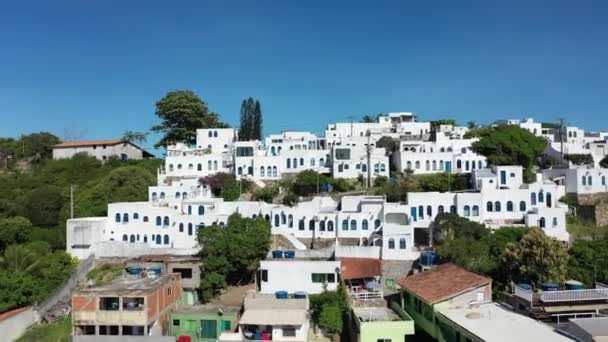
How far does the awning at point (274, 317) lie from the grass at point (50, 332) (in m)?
10.0

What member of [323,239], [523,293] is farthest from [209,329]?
[523,293]

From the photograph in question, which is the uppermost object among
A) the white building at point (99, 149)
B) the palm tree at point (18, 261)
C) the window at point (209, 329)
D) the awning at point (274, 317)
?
the white building at point (99, 149)

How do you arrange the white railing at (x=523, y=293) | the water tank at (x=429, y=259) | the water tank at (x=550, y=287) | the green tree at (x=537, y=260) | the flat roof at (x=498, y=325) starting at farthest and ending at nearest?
the water tank at (x=429, y=259), the green tree at (x=537, y=260), the water tank at (x=550, y=287), the white railing at (x=523, y=293), the flat roof at (x=498, y=325)

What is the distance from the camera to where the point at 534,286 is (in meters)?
26.1

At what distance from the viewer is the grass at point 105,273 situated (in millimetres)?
34094

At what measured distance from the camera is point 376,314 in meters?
25.4

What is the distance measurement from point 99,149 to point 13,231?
22565 millimetres

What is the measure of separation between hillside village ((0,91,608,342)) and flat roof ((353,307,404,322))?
202 mm

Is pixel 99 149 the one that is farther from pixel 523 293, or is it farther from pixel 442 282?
pixel 523 293

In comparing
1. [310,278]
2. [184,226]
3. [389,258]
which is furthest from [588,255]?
[184,226]

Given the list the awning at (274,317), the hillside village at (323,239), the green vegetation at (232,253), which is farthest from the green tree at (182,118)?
the awning at (274,317)

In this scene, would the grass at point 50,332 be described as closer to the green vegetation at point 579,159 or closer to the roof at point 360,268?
the roof at point 360,268

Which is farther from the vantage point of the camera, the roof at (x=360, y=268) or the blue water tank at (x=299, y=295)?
the roof at (x=360, y=268)

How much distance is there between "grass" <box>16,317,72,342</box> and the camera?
28672mm
